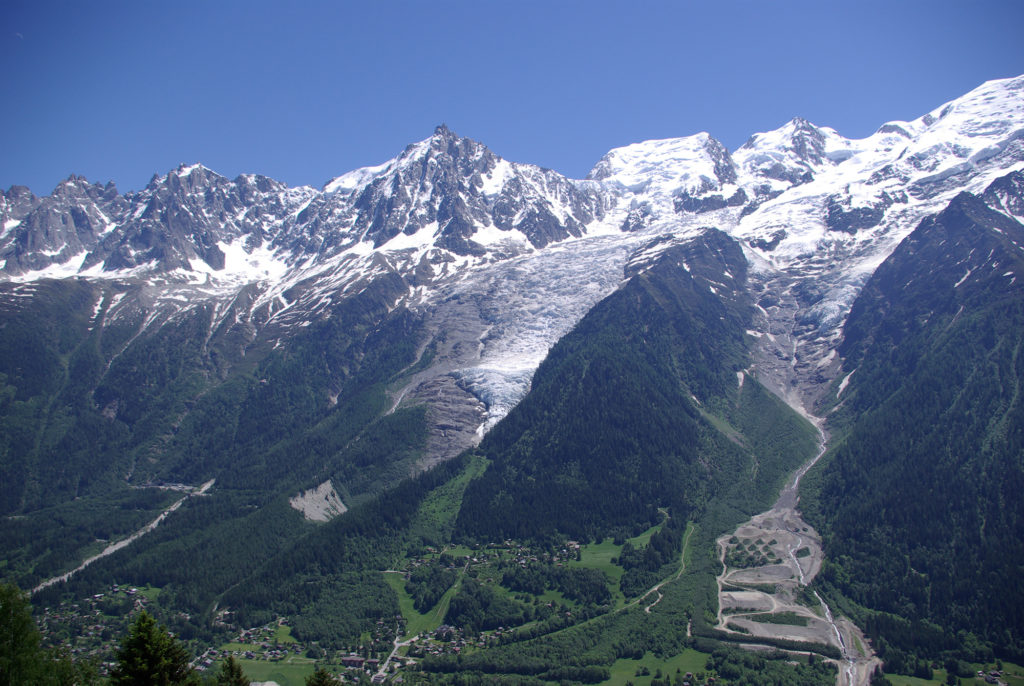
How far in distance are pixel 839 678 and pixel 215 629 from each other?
133 metres

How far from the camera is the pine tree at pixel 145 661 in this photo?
5734cm

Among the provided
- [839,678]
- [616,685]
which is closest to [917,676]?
[839,678]

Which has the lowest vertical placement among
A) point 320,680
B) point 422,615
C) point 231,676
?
point 320,680

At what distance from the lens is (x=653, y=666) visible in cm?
15275

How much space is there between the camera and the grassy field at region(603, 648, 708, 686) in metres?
149

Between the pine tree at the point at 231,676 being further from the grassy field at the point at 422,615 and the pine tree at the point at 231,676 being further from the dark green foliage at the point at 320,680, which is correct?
the grassy field at the point at 422,615

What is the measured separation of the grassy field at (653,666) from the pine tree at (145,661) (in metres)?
108

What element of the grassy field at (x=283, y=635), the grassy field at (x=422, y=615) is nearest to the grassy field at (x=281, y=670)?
the grassy field at (x=283, y=635)

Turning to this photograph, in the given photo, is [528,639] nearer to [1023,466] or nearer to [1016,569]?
[1016,569]

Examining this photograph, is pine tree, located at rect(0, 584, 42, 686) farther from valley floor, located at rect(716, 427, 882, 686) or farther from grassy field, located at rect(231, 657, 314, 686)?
valley floor, located at rect(716, 427, 882, 686)

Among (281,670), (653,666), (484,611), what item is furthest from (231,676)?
(484,611)

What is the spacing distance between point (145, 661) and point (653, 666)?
117 m

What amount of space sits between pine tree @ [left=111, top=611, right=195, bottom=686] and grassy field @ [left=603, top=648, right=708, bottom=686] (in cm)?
10822

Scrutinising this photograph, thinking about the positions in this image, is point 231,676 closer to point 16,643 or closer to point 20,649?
point 20,649
